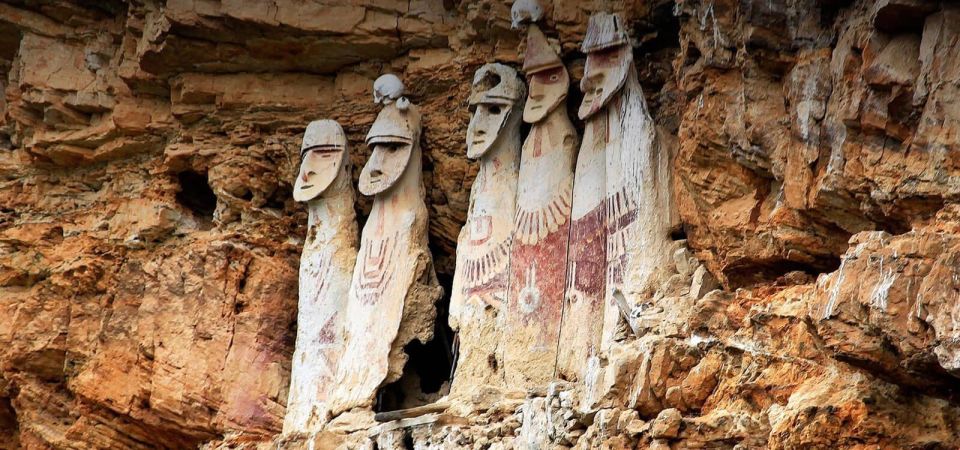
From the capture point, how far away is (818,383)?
19.4ft

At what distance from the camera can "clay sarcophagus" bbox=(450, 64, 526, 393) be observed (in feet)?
28.9

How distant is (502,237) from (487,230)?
12 cm

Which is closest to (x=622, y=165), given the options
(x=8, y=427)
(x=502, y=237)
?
(x=502, y=237)

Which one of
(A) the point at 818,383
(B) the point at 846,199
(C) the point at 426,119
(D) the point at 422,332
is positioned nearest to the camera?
(A) the point at 818,383

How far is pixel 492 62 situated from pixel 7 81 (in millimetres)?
3841

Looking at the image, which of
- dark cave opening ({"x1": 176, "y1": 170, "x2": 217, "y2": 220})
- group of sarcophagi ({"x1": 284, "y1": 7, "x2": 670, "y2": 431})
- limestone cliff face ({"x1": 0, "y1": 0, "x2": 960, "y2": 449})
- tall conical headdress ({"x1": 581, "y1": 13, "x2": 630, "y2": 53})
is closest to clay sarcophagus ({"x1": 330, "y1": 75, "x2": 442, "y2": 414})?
group of sarcophagi ({"x1": 284, "y1": 7, "x2": 670, "y2": 431})

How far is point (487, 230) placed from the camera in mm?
9117

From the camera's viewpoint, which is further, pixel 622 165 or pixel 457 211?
pixel 457 211

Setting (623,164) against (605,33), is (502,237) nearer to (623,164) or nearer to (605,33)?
(623,164)

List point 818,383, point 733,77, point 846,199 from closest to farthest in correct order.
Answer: point 818,383 → point 846,199 → point 733,77

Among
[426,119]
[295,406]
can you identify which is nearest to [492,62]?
[426,119]

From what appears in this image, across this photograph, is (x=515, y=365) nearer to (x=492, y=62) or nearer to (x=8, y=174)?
(x=492, y=62)

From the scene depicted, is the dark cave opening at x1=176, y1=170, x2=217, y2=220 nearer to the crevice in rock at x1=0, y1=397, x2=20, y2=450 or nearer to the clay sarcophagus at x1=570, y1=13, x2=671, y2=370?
the crevice in rock at x1=0, y1=397, x2=20, y2=450

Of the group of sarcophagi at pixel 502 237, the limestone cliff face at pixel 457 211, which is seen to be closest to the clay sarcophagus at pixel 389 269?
the group of sarcophagi at pixel 502 237
